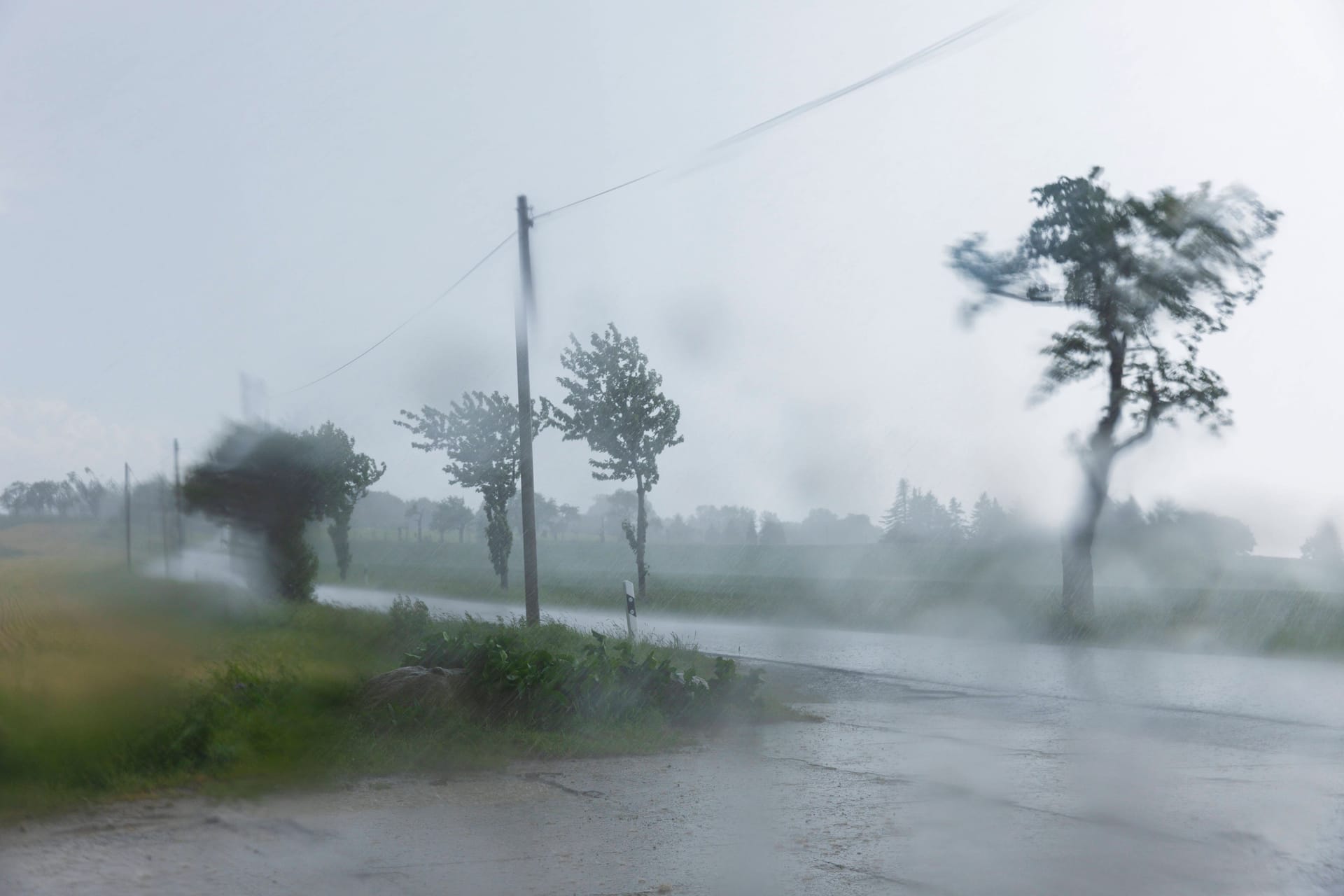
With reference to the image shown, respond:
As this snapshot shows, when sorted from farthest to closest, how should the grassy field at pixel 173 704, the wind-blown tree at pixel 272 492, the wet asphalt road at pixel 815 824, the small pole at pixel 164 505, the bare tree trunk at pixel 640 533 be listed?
1. the bare tree trunk at pixel 640 533
2. the wind-blown tree at pixel 272 492
3. the small pole at pixel 164 505
4. the grassy field at pixel 173 704
5. the wet asphalt road at pixel 815 824

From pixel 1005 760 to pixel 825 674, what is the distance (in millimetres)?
7834

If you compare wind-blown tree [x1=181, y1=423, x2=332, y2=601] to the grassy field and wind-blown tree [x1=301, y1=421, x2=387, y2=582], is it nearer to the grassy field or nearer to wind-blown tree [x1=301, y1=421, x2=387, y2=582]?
wind-blown tree [x1=301, y1=421, x2=387, y2=582]

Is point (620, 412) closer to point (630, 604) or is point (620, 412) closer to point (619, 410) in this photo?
point (619, 410)

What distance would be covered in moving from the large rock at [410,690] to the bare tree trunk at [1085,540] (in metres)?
17.4

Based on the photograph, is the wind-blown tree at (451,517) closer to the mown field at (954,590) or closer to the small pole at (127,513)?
the mown field at (954,590)

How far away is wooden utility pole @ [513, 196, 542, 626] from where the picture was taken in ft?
66.2

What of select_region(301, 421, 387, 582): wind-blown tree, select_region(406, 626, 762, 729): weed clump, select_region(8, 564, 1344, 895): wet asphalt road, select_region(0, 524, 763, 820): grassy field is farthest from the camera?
select_region(301, 421, 387, 582): wind-blown tree

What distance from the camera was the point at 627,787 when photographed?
8695 mm

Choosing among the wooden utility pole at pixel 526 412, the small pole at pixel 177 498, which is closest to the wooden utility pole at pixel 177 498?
the small pole at pixel 177 498

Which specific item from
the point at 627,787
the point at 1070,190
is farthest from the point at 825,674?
the point at 1070,190

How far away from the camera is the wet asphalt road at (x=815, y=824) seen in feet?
20.1

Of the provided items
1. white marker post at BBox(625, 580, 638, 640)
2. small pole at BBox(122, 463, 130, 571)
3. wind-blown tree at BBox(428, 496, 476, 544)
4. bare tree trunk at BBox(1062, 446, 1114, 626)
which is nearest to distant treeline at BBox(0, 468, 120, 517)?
small pole at BBox(122, 463, 130, 571)

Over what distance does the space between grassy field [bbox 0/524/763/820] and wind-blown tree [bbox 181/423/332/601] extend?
562 centimetres

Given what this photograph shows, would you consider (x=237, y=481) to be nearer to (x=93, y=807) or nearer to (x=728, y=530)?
(x=93, y=807)
